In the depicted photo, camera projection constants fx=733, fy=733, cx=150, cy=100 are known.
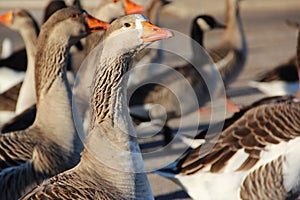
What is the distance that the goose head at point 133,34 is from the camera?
14.6 ft

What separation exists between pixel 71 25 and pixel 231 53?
15.1 ft

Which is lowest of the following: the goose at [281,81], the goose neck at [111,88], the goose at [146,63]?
the goose at [281,81]

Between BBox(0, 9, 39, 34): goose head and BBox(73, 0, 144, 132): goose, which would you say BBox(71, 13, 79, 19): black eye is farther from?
BBox(0, 9, 39, 34): goose head

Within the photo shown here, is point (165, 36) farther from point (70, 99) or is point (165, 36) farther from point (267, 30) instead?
point (267, 30)

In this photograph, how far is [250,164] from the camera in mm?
6336

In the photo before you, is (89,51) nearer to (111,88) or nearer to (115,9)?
(115,9)

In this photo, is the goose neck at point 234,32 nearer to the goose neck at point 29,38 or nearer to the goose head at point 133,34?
the goose neck at point 29,38

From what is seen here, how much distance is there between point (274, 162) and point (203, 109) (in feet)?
13.6

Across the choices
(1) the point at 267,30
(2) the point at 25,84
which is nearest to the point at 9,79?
(2) the point at 25,84

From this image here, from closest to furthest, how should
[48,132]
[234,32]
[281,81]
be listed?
[48,132] < [281,81] < [234,32]

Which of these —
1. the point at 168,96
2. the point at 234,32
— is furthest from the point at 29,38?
the point at 234,32

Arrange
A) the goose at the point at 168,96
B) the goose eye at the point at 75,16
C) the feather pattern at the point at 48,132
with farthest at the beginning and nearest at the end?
the goose at the point at 168,96 < the goose eye at the point at 75,16 < the feather pattern at the point at 48,132

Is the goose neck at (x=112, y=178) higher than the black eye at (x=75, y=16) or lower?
lower

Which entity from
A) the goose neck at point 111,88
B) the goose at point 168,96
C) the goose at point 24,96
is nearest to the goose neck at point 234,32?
the goose at point 168,96
